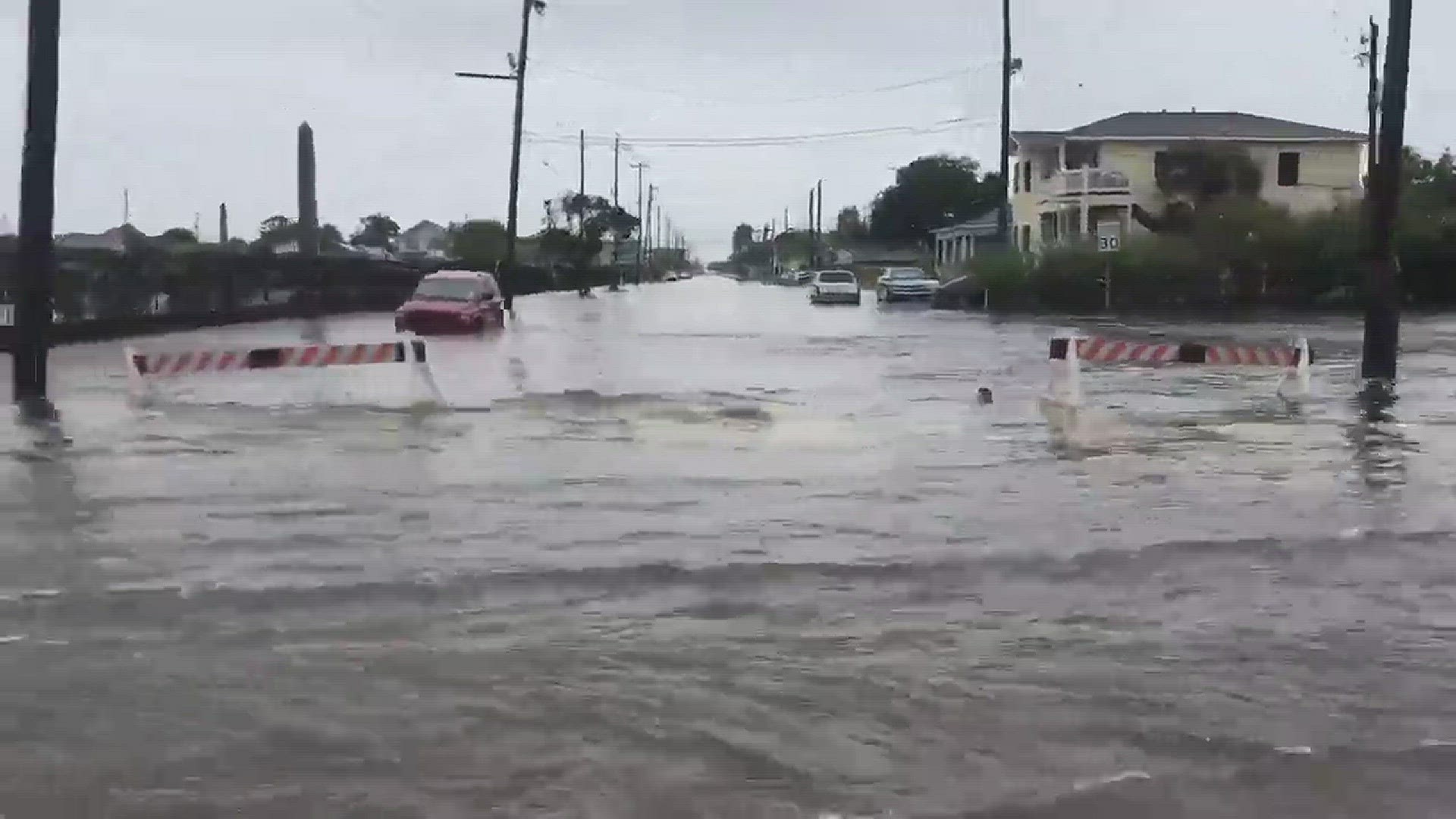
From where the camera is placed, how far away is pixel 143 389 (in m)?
19.0

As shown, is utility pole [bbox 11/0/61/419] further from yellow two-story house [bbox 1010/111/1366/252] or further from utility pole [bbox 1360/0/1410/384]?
yellow two-story house [bbox 1010/111/1366/252]

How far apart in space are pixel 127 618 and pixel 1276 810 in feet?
17.4

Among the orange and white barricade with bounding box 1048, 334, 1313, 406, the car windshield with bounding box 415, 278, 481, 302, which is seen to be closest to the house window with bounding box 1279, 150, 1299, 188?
the car windshield with bounding box 415, 278, 481, 302

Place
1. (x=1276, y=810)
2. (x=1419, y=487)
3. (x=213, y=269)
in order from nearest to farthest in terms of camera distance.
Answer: (x=1276, y=810)
(x=1419, y=487)
(x=213, y=269)

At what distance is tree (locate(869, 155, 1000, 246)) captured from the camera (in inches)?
5723

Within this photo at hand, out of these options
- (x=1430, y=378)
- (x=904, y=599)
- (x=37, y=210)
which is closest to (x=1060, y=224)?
(x=1430, y=378)

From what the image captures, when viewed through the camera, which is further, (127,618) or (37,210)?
(37,210)

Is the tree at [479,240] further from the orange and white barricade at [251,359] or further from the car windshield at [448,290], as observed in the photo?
the orange and white barricade at [251,359]

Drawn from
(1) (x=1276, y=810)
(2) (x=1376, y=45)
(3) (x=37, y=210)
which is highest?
(2) (x=1376, y=45)

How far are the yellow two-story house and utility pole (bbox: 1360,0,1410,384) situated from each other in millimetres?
48218

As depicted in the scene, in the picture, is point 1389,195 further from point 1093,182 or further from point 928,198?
point 928,198

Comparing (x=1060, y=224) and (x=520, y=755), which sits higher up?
(x=1060, y=224)

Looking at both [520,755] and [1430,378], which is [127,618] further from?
[1430,378]

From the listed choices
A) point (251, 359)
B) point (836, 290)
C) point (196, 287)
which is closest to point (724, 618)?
point (251, 359)
